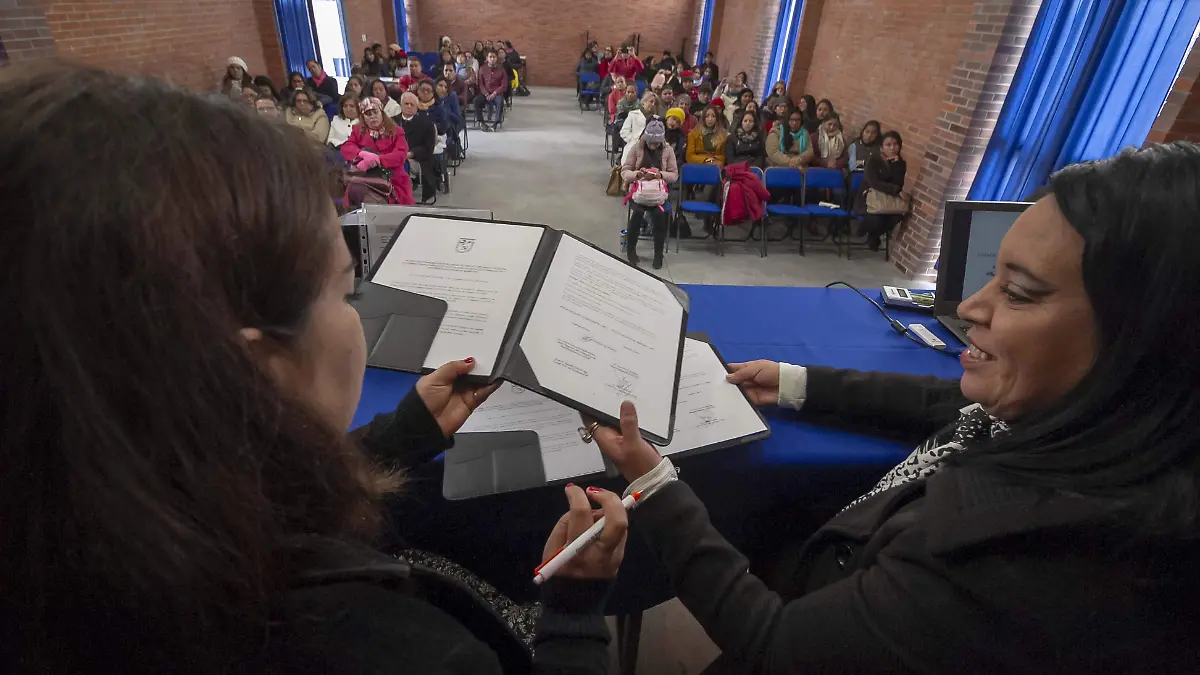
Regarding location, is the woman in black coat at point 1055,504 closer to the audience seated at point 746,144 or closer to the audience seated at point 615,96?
the audience seated at point 746,144

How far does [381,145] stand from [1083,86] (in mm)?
5503

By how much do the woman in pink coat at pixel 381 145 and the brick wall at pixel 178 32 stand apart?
3.93 feet

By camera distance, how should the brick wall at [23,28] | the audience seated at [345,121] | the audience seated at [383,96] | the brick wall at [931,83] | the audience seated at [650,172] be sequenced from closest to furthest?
the brick wall at [23,28]
the brick wall at [931,83]
the audience seated at [650,172]
the audience seated at [345,121]
the audience seated at [383,96]

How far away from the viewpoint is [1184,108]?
2.91 meters

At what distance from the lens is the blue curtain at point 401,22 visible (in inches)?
531

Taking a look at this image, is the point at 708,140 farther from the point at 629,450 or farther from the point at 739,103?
the point at 629,450

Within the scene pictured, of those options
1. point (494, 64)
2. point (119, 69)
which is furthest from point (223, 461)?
point (494, 64)

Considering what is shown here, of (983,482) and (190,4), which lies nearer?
(983,482)

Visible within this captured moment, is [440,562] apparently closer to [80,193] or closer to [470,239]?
[470,239]

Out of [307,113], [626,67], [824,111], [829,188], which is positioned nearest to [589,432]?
[829,188]

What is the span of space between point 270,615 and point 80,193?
0.36 metres

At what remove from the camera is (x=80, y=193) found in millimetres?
386

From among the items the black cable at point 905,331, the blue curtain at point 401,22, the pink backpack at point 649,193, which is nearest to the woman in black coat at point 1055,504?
the black cable at point 905,331

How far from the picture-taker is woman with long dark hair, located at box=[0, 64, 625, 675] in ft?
1.29
